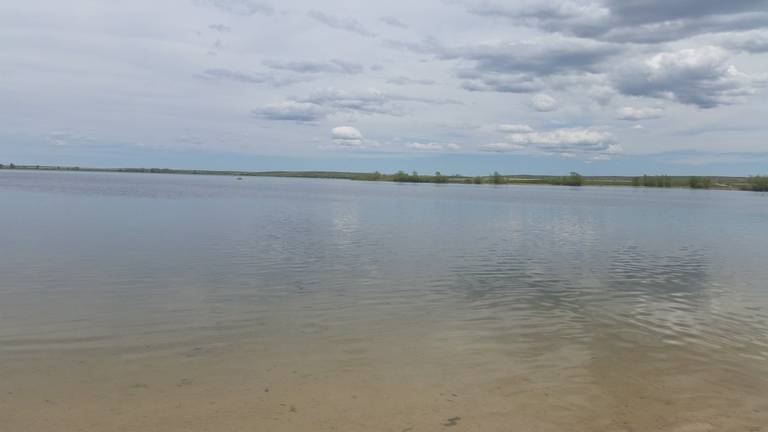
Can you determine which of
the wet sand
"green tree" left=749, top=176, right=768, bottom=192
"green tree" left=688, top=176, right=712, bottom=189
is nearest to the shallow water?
the wet sand

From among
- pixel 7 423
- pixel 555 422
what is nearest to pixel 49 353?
pixel 7 423

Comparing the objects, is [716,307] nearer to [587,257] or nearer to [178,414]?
[587,257]

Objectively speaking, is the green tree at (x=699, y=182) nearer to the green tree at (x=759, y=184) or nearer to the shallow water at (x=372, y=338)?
the green tree at (x=759, y=184)

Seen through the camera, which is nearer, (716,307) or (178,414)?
(178,414)

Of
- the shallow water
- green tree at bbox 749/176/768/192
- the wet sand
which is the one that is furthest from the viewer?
green tree at bbox 749/176/768/192

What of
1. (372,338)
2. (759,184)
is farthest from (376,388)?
(759,184)

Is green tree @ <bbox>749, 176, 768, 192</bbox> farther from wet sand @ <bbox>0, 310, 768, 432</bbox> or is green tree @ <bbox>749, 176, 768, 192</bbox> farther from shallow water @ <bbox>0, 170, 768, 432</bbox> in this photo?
wet sand @ <bbox>0, 310, 768, 432</bbox>

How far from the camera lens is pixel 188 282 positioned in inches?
644

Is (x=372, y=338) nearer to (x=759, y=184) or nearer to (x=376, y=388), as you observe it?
(x=376, y=388)

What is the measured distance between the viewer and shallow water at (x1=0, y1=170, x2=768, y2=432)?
784cm

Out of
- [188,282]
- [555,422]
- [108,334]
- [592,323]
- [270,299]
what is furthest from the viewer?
[188,282]

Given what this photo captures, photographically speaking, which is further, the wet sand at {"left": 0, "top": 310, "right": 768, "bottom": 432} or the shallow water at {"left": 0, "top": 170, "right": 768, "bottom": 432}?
the shallow water at {"left": 0, "top": 170, "right": 768, "bottom": 432}

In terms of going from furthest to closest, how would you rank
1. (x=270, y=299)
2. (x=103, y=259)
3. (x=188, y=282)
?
(x=103, y=259)
(x=188, y=282)
(x=270, y=299)

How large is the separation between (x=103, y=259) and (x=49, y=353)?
10.9 metres
